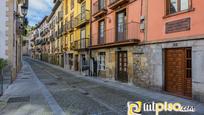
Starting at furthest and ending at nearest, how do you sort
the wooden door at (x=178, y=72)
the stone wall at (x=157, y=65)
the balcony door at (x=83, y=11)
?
the balcony door at (x=83, y=11) < the wooden door at (x=178, y=72) < the stone wall at (x=157, y=65)

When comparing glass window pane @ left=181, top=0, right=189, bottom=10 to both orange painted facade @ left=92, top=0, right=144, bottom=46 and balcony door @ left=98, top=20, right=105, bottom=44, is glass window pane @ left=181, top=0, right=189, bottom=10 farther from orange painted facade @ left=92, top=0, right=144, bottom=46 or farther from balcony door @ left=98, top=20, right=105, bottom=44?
balcony door @ left=98, top=20, right=105, bottom=44

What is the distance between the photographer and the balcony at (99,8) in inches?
712

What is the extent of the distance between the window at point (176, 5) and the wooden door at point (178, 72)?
5.84ft

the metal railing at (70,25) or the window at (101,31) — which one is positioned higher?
the metal railing at (70,25)

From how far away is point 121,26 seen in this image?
1580cm

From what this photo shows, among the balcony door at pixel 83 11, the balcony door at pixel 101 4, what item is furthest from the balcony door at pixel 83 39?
the balcony door at pixel 101 4

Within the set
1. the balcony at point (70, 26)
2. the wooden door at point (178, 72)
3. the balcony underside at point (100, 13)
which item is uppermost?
the balcony at point (70, 26)

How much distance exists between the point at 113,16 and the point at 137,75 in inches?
220

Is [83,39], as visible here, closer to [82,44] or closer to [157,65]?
[82,44]

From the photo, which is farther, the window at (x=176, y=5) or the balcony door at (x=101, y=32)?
the balcony door at (x=101, y=32)

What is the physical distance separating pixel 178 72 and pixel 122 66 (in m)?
5.76

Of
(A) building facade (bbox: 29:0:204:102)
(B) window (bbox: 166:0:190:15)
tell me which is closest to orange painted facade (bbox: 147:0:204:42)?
(A) building facade (bbox: 29:0:204:102)

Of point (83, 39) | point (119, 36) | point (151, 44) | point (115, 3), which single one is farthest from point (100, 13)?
point (151, 44)

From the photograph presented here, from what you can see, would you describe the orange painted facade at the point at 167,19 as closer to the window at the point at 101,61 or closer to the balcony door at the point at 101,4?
the window at the point at 101,61
